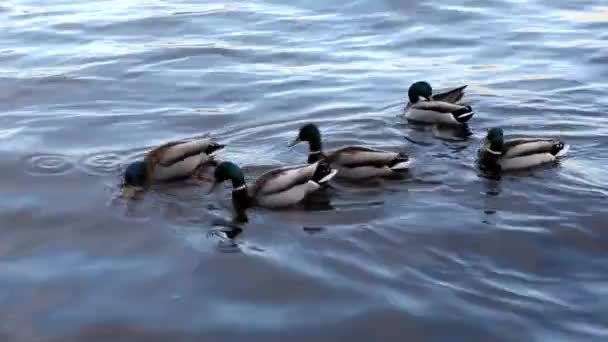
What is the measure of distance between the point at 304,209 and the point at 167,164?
1636 millimetres

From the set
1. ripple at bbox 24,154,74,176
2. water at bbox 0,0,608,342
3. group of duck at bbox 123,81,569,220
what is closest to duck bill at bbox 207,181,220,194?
group of duck at bbox 123,81,569,220

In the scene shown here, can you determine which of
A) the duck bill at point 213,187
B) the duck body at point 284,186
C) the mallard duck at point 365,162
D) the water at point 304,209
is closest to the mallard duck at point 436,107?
the water at point 304,209

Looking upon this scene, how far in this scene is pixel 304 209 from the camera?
1001 cm

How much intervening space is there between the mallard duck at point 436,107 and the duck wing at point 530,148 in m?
1.65

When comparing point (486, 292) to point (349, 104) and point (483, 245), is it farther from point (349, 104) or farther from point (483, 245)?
point (349, 104)

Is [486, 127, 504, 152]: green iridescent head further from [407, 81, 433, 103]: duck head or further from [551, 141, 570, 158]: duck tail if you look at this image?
[407, 81, 433, 103]: duck head

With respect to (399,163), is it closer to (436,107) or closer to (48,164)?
(436,107)

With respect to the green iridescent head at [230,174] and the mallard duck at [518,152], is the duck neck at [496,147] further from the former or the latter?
the green iridescent head at [230,174]

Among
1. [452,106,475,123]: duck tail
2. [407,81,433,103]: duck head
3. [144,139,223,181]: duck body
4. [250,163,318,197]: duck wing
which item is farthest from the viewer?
[407,81,433,103]: duck head

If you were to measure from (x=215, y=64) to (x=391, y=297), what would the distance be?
8627mm

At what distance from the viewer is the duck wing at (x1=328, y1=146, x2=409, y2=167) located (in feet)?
34.3

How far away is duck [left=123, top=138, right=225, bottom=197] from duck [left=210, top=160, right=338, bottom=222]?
62 centimetres

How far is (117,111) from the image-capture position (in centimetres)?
1345

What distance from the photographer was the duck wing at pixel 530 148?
10.6m
